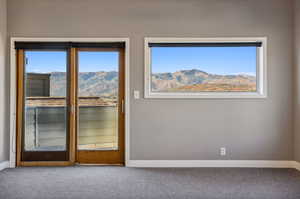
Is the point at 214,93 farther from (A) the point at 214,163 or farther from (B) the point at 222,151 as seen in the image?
(A) the point at 214,163

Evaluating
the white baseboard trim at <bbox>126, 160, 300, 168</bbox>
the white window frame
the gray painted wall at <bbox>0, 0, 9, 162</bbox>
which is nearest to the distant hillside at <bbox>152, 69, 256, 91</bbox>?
the white window frame

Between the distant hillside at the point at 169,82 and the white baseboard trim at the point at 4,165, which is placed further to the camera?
the distant hillside at the point at 169,82

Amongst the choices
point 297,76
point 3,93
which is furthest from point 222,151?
point 3,93

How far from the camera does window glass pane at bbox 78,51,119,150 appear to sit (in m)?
4.05

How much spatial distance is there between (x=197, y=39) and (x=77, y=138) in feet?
8.32

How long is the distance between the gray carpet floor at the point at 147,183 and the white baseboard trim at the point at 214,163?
14cm

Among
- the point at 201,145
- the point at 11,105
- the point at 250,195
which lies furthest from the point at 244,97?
the point at 11,105

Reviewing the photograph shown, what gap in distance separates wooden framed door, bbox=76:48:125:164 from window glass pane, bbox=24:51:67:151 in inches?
10.8

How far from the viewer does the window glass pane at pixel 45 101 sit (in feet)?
13.2

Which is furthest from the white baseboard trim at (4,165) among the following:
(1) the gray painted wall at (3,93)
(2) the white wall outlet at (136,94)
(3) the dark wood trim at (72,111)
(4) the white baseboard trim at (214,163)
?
(2) the white wall outlet at (136,94)

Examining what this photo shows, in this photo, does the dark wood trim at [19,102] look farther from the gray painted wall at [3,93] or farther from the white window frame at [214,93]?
the white window frame at [214,93]

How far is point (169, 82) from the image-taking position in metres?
4.11

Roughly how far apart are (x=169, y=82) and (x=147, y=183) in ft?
5.60

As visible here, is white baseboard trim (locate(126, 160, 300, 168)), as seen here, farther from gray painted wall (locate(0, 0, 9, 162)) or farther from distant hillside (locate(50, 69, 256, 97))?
gray painted wall (locate(0, 0, 9, 162))
